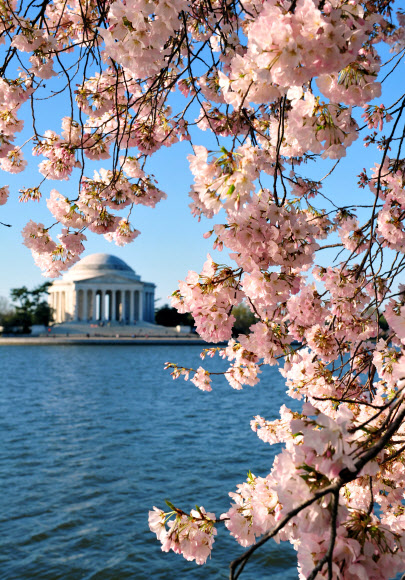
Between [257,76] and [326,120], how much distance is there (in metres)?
0.34

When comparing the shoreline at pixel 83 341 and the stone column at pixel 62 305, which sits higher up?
the stone column at pixel 62 305

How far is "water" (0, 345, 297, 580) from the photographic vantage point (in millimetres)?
7309

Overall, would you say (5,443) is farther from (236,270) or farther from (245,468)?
(236,270)

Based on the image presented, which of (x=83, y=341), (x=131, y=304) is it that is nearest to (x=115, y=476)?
(x=83, y=341)

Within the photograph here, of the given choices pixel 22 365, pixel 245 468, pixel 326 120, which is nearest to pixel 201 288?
pixel 326 120

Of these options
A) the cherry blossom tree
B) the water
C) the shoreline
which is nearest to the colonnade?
the shoreline

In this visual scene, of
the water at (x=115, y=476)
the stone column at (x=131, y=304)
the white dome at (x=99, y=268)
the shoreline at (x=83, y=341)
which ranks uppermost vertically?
the white dome at (x=99, y=268)

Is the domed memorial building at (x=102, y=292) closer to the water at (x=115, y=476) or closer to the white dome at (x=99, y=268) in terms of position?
the white dome at (x=99, y=268)

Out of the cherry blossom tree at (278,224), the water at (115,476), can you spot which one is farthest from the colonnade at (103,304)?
the cherry blossom tree at (278,224)

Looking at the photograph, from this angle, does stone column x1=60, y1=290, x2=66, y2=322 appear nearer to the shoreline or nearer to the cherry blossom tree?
the shoreline

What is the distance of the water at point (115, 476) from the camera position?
7.31 m

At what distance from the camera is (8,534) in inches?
314

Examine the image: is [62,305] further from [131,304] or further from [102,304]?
[131,304]

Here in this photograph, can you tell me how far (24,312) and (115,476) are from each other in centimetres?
6899
